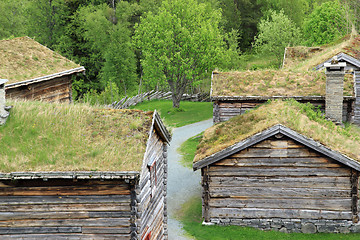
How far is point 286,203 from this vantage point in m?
18.6

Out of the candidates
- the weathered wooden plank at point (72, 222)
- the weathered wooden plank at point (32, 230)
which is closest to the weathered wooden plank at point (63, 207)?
the weathered wooden plank at point (72, 222)

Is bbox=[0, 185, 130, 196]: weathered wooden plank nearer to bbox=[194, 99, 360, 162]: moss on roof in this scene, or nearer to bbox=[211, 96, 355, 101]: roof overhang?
bbox=[194, 99, 360, 162]: moss on roof

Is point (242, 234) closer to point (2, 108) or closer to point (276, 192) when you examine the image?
point (276, 192)

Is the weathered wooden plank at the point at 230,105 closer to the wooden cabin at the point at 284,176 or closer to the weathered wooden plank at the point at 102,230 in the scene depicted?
the wooden cabin at the point at 284,176

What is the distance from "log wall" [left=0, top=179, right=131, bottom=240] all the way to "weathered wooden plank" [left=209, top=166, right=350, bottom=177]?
6767 millimetres

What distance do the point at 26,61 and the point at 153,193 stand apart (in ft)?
43.7

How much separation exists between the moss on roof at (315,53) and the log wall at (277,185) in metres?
11.6

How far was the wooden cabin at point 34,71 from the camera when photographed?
22.6 meters

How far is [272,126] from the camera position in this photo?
1764 cm

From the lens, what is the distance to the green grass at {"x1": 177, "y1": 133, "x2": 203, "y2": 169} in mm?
29844

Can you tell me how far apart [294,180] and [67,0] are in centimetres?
5069

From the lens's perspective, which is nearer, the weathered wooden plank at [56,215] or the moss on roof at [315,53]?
the weathered wooden plank at [56,215]

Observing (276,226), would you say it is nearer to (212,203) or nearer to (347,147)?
(212,203)

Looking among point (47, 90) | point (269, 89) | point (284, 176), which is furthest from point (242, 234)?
point (47, 90)
